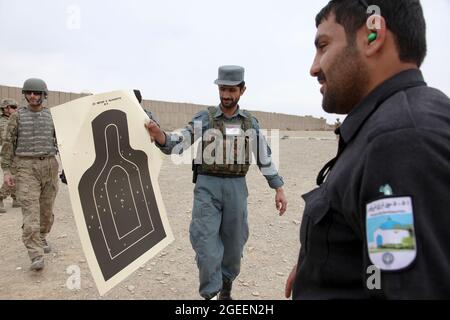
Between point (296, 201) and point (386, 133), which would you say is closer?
point (386, 133)

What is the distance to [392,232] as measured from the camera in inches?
27.5

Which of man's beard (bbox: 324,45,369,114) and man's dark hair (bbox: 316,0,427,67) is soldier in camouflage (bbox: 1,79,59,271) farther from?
man's dark hair (bbox: 316,0,427,67)

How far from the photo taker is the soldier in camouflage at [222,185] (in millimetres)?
2727

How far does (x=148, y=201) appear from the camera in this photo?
6.33 ft

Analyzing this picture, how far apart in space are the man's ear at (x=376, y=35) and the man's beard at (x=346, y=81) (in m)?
0.04

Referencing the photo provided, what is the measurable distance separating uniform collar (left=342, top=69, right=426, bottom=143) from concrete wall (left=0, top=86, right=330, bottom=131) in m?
15.4

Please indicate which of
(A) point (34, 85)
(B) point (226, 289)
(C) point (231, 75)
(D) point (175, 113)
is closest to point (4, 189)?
(A) point (34, 85)

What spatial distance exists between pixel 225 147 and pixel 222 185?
31 cm

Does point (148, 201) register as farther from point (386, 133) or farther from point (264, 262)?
point (264, 262)

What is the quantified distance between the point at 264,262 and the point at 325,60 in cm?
A: 293

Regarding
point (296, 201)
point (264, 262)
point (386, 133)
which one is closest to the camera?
point (386, 133)

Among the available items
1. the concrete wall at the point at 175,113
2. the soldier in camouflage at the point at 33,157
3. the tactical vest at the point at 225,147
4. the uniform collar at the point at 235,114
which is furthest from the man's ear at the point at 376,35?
the concrete wall at the point at 175,113

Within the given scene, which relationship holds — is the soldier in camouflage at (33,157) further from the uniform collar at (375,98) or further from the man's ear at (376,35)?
the man's ear at (376,35)
